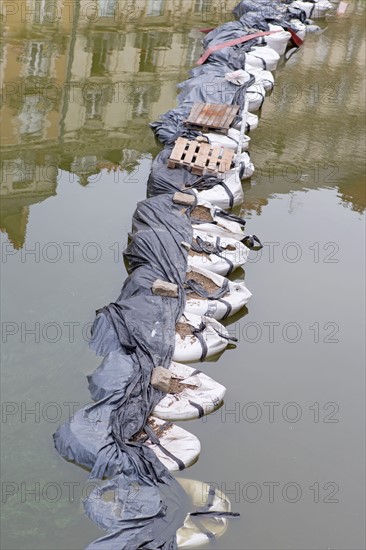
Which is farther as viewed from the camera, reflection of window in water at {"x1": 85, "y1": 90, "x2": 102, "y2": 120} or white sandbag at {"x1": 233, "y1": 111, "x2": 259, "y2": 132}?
reflection of window in water at {"x1": 85, "y1": 90, "x2": 102, "y2": 120}

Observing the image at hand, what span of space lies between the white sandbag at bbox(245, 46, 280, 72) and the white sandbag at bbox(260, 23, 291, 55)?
86 centimetres

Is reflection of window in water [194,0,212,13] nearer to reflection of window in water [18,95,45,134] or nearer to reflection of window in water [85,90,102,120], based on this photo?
reflection of window in water [85,90,102,120]

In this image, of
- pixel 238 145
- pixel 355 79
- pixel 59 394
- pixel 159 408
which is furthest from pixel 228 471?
pixel 355 79

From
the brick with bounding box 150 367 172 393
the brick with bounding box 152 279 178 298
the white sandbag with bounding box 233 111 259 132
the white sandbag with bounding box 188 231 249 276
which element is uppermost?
the white sandbag with bounding box 233 111 259 132

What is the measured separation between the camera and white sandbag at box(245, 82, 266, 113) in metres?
16.8

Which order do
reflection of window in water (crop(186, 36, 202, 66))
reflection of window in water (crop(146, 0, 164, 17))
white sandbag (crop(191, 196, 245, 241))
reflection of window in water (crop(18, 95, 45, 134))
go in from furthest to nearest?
reflection of window in water (crop(146, 0, 164, 17))
reflection of window in water (crop(186, 36, 202, 66))
reflection of window in water (crop(18, 95, 45, 134))
white sandbag (crop(191, 196, 245, 241))

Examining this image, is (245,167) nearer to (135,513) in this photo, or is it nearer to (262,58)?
(262,58)

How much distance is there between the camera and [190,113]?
51.3 ft

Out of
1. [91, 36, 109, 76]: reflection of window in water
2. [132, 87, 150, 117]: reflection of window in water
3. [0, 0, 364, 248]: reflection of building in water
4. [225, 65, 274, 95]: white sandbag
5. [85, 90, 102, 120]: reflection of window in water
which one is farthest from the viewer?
[91, 36, 109, 76]: reflection of window in water

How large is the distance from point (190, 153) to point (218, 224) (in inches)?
83.1

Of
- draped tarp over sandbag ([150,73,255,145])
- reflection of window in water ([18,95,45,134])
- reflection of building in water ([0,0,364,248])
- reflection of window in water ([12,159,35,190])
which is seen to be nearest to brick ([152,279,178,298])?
reflection of building in water ([0,0,364,248])

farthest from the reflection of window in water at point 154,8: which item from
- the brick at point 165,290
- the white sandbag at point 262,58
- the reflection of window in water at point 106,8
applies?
the brick at point 165,290

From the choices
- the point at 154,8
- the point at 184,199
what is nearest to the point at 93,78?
the point at 154,8

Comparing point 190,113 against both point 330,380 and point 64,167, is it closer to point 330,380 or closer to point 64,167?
point 64,167
